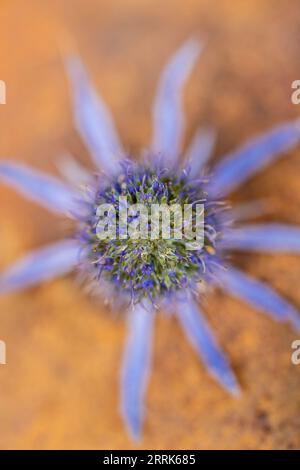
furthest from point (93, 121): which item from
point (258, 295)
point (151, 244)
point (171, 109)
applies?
point (258, 295)

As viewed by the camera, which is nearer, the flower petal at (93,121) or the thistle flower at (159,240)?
the thistle flower at (159,240)

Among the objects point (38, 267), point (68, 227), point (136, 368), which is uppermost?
point (68, 227)

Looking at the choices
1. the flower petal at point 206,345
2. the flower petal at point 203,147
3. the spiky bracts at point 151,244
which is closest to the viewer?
the spiky bracts at point 151,244

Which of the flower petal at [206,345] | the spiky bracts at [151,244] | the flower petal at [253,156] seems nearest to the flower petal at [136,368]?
the flower petal at [206,345]

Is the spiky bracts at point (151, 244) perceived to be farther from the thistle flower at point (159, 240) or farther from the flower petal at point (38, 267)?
the flower petal at point (38, 267)

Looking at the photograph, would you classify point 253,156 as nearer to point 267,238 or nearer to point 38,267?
point 267,238

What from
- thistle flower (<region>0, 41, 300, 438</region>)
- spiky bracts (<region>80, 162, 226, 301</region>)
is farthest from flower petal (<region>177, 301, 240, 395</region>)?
spiky bracts (<region>80, 162, 226, 301</region>)

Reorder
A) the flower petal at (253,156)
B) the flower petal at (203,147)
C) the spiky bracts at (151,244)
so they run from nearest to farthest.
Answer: the spiky bracts at (151,244) < the flower petal at (253,156) < the flower petal at (203,147)

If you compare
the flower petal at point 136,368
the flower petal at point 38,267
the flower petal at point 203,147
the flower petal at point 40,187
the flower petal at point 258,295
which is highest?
the flower petal at point 203,147
